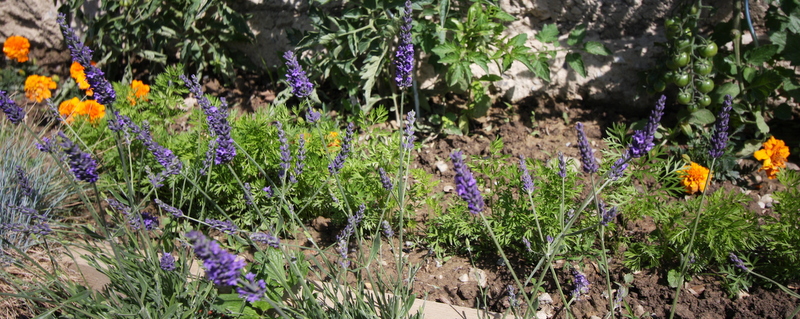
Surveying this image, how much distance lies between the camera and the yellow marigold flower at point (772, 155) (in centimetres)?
277

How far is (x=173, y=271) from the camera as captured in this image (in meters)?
1.94

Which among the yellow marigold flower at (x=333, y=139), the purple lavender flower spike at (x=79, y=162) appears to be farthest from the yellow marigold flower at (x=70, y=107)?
the purple lavender flower spike at (x=79, y=162)

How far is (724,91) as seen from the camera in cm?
304

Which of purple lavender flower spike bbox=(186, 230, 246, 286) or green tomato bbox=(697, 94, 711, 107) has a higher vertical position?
purple lavender flower spike bbox=(186, 230, 246, 286)

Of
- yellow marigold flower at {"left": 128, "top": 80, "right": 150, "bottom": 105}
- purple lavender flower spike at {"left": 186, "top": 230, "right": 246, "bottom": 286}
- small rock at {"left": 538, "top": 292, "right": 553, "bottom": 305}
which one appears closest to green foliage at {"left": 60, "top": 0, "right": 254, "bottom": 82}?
yellow marigold flower at {"left": 128, "top": 80, "right": 150, "bottom": 105}

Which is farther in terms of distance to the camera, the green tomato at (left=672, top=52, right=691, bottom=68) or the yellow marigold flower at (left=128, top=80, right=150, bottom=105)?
the yellow marigold flower at (left=128, top=80, right=150, bottom=105)

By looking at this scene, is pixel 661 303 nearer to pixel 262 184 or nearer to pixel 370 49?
pixel 262 184

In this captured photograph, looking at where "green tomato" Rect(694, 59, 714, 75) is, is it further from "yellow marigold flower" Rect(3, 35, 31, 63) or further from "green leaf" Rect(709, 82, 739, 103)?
"yellow marigold flower" Rect(3, 35, 31, 63)

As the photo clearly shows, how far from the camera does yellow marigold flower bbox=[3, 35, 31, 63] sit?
433 centimetres

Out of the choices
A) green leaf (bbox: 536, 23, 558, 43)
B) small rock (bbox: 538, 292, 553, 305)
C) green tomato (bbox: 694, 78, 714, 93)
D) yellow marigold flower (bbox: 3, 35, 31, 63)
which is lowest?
small rock (bbox: 538, 292, 553, 305)

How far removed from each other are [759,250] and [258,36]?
11.4 ft

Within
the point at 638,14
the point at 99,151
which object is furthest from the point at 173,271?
the point at 638,14

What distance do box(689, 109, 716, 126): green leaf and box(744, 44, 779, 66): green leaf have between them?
1.07 feet

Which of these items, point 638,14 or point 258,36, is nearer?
point 638,14
